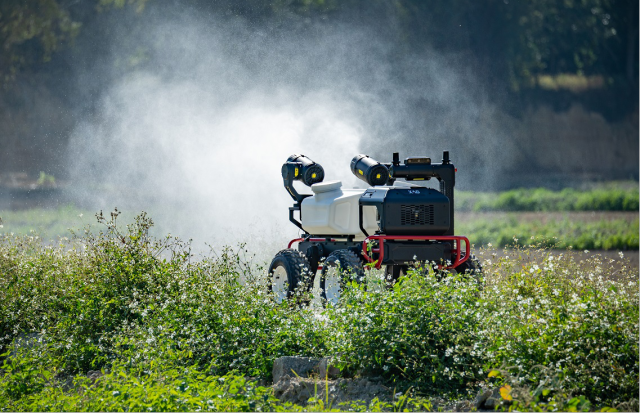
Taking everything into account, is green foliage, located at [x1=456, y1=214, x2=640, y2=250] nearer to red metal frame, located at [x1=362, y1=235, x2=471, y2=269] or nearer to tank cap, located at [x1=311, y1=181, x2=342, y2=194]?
tank cap, located at [x1=311, y1=181, x2=342, y2=194]

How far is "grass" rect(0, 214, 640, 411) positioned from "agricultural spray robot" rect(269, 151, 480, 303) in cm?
79

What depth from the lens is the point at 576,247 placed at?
18.9 m

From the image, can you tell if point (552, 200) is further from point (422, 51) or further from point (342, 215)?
point (342, 215)

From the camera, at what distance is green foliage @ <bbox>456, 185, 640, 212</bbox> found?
79.7 feet

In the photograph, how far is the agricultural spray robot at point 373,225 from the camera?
284 inches

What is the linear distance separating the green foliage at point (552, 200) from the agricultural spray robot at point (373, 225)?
54.3ft

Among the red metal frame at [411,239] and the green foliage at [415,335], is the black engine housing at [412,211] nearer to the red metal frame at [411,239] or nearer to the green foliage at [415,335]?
the red metal frame at [411,239]

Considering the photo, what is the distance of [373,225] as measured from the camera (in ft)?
25.6

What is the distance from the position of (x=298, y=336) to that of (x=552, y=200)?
2115cm

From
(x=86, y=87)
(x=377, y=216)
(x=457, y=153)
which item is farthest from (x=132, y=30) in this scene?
(x=377, y=216)

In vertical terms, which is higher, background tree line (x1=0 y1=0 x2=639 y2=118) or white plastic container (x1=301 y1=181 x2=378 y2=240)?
background tree line (x1=0 y1=0 x2=639 y2=118)

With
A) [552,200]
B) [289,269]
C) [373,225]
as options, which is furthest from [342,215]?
[552,200]

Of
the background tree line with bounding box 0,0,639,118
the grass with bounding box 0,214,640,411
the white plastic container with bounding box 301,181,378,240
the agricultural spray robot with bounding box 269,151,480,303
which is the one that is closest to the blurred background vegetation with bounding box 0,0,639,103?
the background tree line with bounding box 0,0,639,118

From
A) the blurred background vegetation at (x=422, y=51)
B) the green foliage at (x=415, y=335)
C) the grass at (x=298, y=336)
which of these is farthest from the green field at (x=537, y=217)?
the green foliage at (x=415, y=335)
